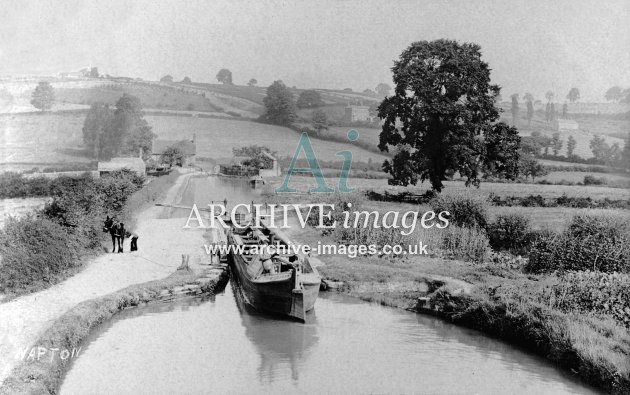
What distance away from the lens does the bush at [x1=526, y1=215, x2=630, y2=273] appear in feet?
61.8

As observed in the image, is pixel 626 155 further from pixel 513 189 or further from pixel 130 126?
pixel 130 126

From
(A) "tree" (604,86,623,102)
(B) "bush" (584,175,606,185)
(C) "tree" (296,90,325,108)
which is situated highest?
(A) "tree" (604,86,623,102)

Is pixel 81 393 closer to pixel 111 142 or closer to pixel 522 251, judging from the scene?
pixel 522 251

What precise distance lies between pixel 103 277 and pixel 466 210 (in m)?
14.9

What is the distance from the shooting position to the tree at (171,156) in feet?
180

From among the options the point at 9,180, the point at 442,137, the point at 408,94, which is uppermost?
the point at 408,94

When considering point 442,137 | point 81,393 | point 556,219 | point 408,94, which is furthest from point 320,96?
point 81,393

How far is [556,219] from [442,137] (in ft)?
23.2

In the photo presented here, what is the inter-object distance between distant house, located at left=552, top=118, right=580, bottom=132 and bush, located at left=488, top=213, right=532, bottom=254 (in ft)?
69.9

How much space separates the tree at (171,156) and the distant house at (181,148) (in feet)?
0.92

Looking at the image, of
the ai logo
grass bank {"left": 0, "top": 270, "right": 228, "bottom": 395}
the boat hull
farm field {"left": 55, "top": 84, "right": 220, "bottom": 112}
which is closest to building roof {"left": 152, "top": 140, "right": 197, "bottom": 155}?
farm field {"left": 55, "top": 84, "right": 220, "bottom": 112}

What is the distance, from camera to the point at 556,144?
41.9 meters

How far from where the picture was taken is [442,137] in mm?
31016

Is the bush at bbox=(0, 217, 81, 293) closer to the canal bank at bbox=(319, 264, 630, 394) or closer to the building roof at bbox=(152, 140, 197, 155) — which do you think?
the canal bank at bbox=(319, 264, 630, 394)
